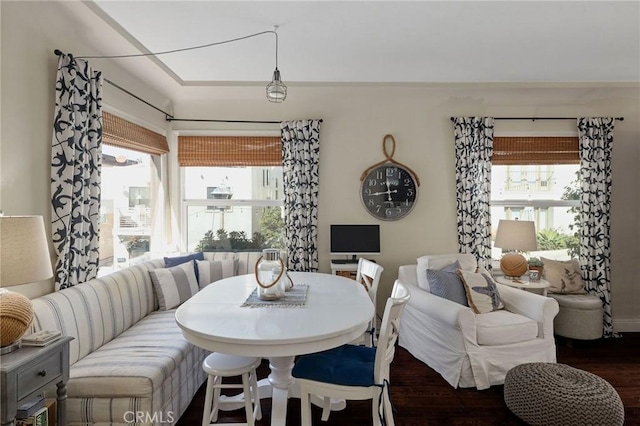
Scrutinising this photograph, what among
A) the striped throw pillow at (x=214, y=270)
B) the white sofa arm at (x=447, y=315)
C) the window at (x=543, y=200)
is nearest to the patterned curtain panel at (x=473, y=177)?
the window at (x=543, y=200)

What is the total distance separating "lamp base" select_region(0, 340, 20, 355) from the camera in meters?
1.48

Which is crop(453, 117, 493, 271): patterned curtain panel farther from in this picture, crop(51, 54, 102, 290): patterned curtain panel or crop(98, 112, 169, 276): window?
crop(51, 54, 102, 290): patterned curtain panel

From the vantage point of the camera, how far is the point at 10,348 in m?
1.50

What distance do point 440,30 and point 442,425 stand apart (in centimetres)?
268

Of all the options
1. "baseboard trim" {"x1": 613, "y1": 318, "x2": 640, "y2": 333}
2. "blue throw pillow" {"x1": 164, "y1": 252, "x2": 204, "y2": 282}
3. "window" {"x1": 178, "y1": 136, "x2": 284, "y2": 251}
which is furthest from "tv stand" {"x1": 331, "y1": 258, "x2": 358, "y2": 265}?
"baseboard trim" {"x1": 613, "y1": 318, "x2": 640, "y2": 333}

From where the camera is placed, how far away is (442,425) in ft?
7.20

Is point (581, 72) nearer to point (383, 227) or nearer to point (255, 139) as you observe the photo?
point (383, 227)

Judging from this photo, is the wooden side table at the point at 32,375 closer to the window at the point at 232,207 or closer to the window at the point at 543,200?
the window at the point at 232,207

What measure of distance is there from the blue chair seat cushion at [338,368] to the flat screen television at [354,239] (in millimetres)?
1715

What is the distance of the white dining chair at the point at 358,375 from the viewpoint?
1702 millimetres

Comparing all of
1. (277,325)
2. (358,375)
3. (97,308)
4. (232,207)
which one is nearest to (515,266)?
(358,375)

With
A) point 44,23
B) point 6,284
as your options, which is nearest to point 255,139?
point 44,23

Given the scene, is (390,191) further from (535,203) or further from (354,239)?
(535,203)

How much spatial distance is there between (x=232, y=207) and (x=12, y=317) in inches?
106
